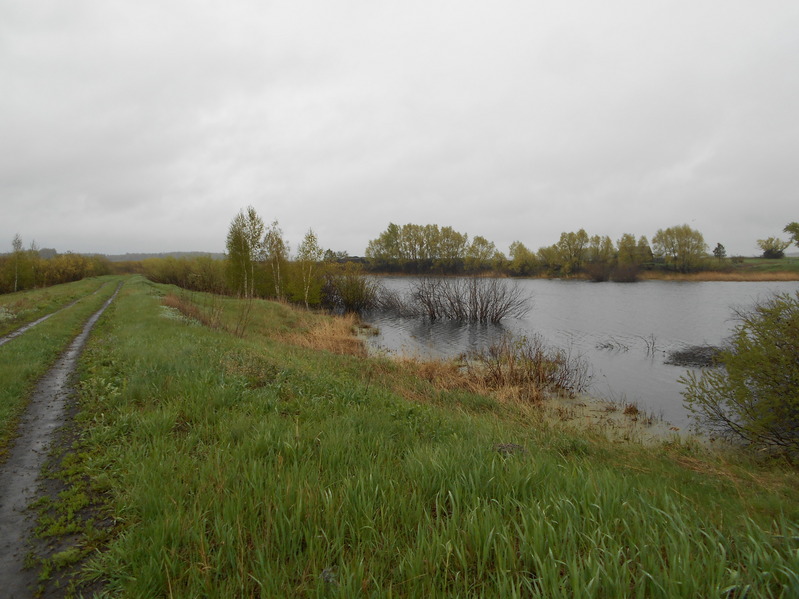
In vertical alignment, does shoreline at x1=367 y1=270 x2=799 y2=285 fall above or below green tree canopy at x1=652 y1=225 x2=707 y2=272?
below

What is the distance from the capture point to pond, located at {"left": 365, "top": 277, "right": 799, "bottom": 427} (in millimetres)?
14477

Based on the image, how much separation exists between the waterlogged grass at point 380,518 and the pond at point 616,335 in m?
9.54

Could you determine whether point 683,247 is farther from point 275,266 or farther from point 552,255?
point 275,266

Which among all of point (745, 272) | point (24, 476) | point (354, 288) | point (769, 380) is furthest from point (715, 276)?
point (24, 476)

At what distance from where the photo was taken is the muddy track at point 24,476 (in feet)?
9.25

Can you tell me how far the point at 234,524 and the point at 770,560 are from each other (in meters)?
3.35

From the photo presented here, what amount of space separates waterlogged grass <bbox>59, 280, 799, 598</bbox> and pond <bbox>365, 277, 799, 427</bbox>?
954 centimetres

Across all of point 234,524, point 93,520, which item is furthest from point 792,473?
point 93,520

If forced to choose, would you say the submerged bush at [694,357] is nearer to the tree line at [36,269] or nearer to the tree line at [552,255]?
A: the tree line at [552,255]

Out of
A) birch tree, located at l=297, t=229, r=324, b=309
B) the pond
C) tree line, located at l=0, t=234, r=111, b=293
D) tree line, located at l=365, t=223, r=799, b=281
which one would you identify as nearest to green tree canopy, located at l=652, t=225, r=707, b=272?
tree line, located at l=365, t=223, r=799, b=281

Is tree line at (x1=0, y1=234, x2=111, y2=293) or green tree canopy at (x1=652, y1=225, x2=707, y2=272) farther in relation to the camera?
green tree canopy at (x1=652, y1=225, x2=707, y2=272)

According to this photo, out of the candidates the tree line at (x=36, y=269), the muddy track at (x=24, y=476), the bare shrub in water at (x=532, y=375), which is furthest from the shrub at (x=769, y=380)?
the tree line at (x=36, y=269)

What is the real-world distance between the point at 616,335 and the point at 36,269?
255ft

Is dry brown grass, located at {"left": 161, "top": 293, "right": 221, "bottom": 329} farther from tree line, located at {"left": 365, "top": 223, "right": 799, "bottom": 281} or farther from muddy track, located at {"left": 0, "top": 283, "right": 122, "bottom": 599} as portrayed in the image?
tree line, located at {"left": 365, "top": 223, "right": 799, "bottom": 281}
